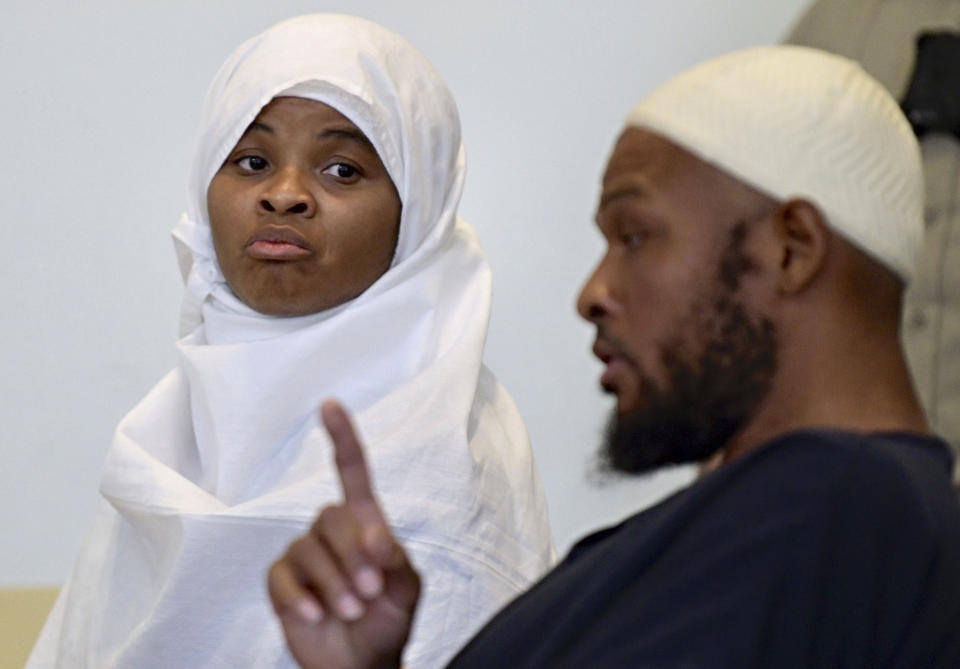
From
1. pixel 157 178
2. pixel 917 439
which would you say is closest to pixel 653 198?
pixel 917 439

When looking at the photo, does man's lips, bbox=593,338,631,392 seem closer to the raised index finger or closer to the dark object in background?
the raised index finger

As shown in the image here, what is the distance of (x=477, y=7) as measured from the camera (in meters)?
3.00

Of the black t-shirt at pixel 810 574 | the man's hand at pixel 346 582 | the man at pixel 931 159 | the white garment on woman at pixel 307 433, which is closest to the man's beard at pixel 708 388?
the black t-shirt at pixel 810 574

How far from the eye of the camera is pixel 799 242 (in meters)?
1.20

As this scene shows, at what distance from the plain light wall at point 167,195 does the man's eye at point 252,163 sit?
3.55 feet

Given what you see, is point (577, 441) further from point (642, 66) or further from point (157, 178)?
point (157, 178)

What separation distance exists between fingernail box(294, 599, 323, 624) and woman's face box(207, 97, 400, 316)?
2.71ft

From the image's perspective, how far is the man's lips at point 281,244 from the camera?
73.5 inches

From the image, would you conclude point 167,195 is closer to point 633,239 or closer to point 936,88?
point 936,88

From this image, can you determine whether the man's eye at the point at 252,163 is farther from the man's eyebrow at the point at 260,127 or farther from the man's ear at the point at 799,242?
the man's ear at the point at 799,242

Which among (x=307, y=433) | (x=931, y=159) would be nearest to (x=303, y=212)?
(x=307, y=433)

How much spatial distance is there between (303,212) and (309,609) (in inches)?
33.4

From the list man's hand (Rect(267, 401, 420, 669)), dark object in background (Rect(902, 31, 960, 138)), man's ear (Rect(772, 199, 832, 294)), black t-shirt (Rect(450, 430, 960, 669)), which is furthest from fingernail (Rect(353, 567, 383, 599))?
dark object in background (Rect(902, 31, 960, 138))

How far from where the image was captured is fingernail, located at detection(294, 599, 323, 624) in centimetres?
111
